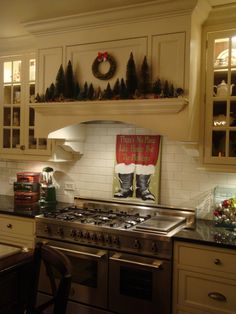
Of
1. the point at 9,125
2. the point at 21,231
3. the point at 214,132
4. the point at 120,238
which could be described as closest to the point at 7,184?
the point at 9,125

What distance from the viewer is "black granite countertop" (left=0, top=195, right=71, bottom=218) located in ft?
10.4

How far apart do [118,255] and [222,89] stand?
147 centimetres

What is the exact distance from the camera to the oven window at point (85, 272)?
274 cm

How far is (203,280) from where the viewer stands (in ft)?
7.97

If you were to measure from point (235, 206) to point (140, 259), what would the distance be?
32.4 inches

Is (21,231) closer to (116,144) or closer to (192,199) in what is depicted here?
(116,144)

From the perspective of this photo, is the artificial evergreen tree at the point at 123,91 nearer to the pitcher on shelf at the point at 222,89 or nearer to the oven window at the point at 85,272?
the pitcher on shelf at the point at 222,89

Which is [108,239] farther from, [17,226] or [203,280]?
[17,226]

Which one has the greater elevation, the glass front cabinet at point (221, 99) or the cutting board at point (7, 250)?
the glass front cabinet at point (221, 99)

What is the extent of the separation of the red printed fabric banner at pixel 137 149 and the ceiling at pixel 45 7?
114cm

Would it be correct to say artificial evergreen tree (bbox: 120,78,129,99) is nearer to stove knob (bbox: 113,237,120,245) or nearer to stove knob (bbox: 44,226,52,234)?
stove knob (bbox: 113,237,120,245)

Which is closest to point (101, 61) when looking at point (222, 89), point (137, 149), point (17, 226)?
point (137, 149)

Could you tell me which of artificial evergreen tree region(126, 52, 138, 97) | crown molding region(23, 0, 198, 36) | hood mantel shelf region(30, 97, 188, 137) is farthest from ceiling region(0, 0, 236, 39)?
hood mantel shelf region(30, 97, 188, 137)

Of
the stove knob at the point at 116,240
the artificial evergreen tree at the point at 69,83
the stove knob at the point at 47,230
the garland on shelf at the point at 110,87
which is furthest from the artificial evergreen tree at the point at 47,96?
the stove knob at the point at 116,240
